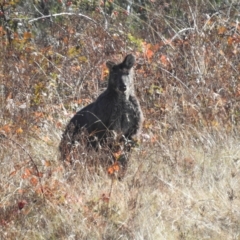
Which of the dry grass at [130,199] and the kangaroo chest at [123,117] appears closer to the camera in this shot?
the dry grass at [130,199]

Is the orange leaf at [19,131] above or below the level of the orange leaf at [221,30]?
below

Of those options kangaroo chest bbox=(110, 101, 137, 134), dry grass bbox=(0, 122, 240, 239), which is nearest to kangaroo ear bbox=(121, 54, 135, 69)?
kangaroo chest bbox=(110, 101, 137, 134)

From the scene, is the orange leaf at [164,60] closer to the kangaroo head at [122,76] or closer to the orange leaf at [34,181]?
the kangaroo head at [122,76]

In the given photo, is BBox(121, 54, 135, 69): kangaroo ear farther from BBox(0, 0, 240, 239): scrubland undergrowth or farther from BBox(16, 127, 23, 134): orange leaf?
BBox(16, 127, 23, 134): orange leaf

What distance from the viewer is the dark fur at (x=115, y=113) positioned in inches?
298

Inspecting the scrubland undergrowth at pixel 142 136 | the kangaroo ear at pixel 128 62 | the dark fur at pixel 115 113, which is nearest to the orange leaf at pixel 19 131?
the scrubland undergrowth at pixel 142 136

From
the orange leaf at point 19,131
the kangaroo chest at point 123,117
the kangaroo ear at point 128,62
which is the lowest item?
the orange leaf at point 19,131

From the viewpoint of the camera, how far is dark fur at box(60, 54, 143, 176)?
757 cm

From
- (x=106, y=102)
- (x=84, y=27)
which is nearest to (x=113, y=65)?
(x=106, y=102)

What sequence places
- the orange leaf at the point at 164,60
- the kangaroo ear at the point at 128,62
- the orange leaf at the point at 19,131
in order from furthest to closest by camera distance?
the orange leaf at the point at 164,60
the kangaroo ear at the point at 128,62
the orange leaf at the point at 19,131

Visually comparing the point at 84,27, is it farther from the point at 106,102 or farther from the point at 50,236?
the point at 50,236

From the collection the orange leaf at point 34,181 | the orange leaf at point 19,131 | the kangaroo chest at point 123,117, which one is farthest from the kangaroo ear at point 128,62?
the orange leaf at point 34,181

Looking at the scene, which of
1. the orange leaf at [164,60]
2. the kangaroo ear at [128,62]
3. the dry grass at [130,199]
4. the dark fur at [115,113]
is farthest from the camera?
the orange leaf at [164,60]

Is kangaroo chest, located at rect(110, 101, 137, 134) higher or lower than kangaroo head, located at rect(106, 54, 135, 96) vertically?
lower
